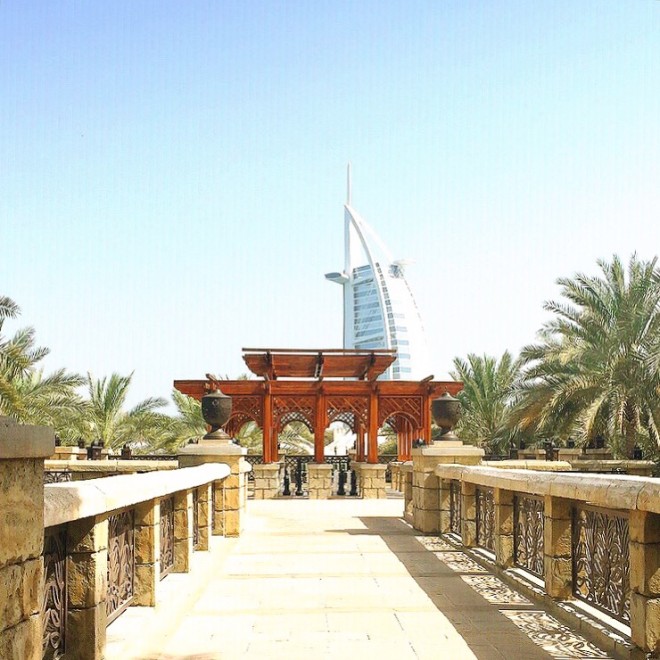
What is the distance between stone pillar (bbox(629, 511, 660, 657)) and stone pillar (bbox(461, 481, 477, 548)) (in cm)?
621

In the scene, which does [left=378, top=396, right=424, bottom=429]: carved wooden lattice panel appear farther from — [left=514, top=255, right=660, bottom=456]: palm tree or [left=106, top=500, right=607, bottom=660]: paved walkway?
[left=106, top=500, right=607, bottom=660]: paved walkway

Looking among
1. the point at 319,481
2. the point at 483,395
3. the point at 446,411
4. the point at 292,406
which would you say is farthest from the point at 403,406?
the point at 446,411

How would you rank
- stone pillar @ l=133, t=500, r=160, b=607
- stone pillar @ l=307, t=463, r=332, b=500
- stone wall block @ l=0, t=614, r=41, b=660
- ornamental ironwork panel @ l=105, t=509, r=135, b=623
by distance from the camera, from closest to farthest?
stone wall block @ l=0, t=614, r=41, b=660, ornamental ironwork panel @ l=105, t=509, r=135, b=623, stone pillar @ l=133, t=500, r=160, b=607, stone pillar @ l=307, t=463, r=332, b=500

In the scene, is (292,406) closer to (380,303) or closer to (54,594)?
(54,594)

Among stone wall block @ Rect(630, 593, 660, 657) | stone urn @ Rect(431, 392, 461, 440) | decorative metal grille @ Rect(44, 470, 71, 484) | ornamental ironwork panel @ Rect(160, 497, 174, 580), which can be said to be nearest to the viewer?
stone wall block @ Rect(630, 593, 660, 657)

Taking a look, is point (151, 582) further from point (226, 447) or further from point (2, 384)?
point (2, 384)

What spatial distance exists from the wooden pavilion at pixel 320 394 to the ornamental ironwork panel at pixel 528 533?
52.3 ft

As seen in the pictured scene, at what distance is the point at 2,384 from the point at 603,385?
576 inches

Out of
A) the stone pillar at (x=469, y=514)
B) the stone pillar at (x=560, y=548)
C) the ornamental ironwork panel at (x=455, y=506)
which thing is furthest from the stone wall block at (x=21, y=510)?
the ornamental ironwork panel at (x=455, y=506)

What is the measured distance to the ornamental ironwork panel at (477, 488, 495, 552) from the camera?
433 inches

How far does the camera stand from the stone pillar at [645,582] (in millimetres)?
5453

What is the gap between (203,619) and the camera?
24.4 ft

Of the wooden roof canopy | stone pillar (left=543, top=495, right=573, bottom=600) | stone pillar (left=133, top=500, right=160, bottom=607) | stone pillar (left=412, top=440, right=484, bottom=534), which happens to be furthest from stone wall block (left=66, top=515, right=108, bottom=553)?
the wooden roof canopy

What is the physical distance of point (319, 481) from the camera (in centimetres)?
2514
